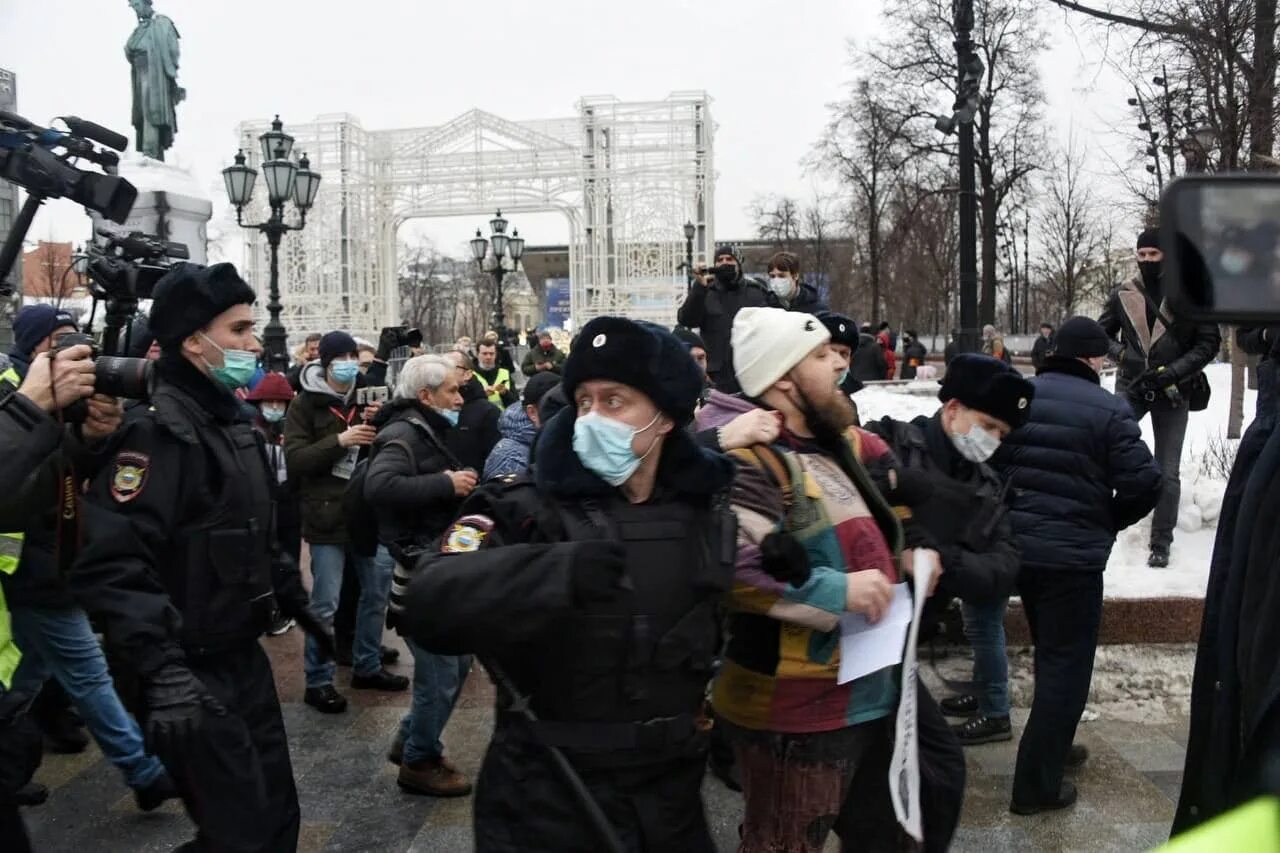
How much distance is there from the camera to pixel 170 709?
291 cm

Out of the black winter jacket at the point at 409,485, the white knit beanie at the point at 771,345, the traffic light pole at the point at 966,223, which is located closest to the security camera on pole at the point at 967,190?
the traffic light pole at the point at 966,223

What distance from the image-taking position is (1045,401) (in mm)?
4500

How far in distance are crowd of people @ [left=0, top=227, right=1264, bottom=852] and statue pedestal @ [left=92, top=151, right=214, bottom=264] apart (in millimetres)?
8623

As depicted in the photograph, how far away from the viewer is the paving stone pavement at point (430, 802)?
14.2 ft

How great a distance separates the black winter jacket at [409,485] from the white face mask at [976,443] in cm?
198

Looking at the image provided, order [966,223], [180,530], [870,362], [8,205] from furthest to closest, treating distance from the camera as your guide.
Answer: [8,205] < [870,362] < [966,223] < [180,530]

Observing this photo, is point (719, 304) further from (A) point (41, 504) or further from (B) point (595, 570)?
(B) point (595, 570)

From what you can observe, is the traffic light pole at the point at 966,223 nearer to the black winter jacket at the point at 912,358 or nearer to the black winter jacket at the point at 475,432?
the black winter jacket at the point at 475,432

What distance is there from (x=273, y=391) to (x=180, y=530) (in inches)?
151

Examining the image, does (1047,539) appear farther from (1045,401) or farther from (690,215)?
(690,215)

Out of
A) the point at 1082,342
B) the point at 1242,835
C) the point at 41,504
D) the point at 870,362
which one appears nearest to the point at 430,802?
the point at 41,504

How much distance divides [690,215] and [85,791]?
106 feet

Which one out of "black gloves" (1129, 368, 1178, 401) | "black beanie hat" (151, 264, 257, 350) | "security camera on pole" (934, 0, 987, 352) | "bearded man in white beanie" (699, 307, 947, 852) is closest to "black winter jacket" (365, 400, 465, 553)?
"black beanie hat" (151, 264, 257, 350)

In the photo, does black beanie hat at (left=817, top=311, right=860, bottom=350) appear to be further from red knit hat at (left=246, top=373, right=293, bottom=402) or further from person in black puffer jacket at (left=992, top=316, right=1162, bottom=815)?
red knit hat at (left=246, top=373, right=293, bottom=402)
